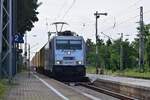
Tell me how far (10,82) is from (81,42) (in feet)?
38.1

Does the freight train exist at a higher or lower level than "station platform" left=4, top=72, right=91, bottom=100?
higher

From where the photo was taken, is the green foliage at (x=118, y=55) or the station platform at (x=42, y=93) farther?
the green foliage at (x=118, y=55)

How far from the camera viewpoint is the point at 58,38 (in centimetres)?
4222

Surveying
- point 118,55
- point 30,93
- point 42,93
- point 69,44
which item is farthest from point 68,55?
point 118,55

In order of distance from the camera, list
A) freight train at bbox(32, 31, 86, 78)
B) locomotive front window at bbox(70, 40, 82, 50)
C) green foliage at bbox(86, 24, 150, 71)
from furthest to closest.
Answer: green foliage at bbox(86, 24, 150, 71) < locomotive front window at bbox(70, 40, 82, 50) < freight train at bbox(32, 31, 86, 78)

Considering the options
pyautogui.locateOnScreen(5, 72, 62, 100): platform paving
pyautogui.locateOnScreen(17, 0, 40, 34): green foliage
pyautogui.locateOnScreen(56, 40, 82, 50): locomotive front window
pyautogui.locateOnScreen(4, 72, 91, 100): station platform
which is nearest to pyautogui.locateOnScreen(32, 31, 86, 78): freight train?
pyautogui.locateOnScreen(56, 40, 82, 50): locomotive front window

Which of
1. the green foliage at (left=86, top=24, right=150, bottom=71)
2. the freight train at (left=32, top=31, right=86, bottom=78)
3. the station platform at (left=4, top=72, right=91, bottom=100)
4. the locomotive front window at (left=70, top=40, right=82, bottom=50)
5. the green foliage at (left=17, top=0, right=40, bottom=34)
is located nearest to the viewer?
the station platform at (left=4, top=72, right=91, bottom=100)

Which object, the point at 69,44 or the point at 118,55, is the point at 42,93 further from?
the point at 118,55

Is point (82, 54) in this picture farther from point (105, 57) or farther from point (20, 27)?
point (105, 57)

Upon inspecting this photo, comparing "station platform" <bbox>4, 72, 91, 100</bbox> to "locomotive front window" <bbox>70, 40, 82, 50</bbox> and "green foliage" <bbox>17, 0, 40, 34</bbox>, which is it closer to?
"locomotive front window" <bbox>70, 40, 82, 50</bbox>

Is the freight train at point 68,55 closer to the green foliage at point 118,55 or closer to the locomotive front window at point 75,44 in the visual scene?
the locomotive front window at point 75,44

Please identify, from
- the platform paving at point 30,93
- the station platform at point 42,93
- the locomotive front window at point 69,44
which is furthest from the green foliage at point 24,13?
the platform paving at point 30,93

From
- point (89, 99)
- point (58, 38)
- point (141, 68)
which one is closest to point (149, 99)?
point (89, 99)

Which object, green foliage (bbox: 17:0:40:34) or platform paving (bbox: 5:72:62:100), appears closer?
platform paving (bbox: 5:72:62:100)
